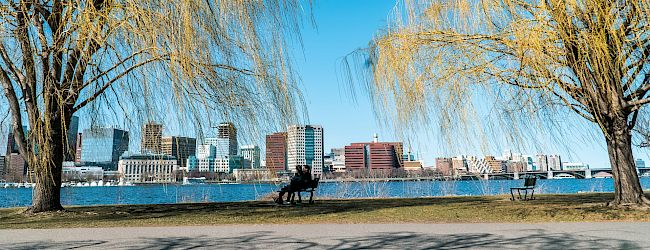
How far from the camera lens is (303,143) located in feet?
21.5

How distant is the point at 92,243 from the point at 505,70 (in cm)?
525

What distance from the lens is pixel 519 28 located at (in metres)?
5.25

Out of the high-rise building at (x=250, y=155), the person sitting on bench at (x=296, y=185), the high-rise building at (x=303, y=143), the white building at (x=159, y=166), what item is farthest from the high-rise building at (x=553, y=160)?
the white building at (x=159, y=166)

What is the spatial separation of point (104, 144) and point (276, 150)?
2981 millimetres

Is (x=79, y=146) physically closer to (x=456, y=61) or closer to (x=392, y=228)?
(x=392, y=228)

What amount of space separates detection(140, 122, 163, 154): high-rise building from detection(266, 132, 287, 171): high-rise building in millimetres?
1414

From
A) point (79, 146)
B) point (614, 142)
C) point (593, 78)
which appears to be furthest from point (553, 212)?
point (79, 146)

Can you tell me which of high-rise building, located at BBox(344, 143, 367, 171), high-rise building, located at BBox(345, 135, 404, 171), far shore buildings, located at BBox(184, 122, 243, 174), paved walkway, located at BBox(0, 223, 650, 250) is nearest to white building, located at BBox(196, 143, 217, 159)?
far shore buildings, located at BBox(184, 122, 243, 174)

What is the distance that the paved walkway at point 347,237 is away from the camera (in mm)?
4406

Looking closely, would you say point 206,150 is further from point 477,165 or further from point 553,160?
point 553,160

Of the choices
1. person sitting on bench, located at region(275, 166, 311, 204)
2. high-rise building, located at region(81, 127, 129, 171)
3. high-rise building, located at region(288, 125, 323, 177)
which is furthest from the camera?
person sitting on bench, located at region(275, 166, 311, 204)

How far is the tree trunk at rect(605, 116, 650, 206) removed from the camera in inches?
301

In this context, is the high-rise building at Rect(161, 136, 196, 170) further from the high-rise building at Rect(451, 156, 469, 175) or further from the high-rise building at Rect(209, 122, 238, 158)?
the high-rise building at Rect(451, 156, 469, 175)

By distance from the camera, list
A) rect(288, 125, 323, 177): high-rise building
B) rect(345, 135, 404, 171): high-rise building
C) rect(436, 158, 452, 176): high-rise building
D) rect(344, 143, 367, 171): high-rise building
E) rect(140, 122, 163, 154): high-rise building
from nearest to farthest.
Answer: rect(140, 122, 163, 154): high-rise building, rect(288, 125, 323, 177): high-rise building, rect(436, 158, 452, 176): high-rise building, rect(345, 135, 404, 171): high-rise building, rect(344, 143, 367, 171): high-rise building
